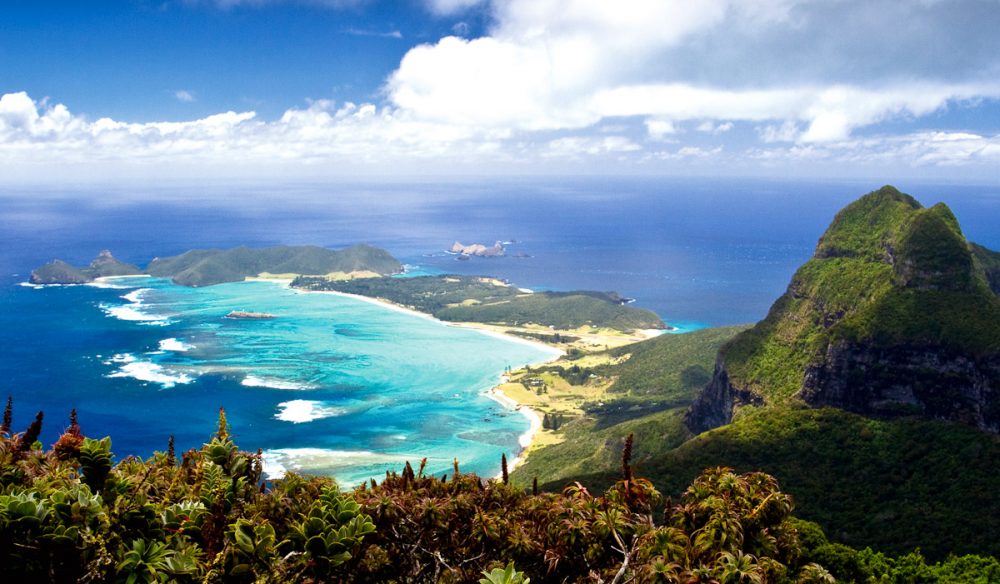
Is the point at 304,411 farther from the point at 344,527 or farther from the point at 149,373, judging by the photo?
the point at 344,527

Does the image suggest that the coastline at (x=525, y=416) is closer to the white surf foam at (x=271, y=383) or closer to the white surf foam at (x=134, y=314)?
the white surf foam at (x=271, y=383)

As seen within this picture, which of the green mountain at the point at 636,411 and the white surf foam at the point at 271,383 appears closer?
the green mountain at the point at 636,411

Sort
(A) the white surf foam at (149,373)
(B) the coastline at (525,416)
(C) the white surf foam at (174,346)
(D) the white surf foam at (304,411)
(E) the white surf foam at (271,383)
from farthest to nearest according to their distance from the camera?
(C) the white surf foam at (174,346), (A) the white surf foam at (149,373), (E) the white surf foam at (271,383), (D) the white surf foam at (304,411), (B) the coastline at (525,416)

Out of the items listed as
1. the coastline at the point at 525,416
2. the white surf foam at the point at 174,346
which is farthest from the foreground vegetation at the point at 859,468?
the white surf foam at the point at 174,346

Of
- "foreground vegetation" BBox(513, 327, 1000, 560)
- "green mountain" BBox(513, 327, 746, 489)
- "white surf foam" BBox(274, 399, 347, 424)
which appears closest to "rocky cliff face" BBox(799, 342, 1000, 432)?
"foreground vegetation" BBox(513, 327, 1000, 560)

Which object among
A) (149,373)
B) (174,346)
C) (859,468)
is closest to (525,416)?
(859,468)

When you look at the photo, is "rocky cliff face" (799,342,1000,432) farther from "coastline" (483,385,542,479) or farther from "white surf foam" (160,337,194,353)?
"white surf foam" (160,337,194,353)
